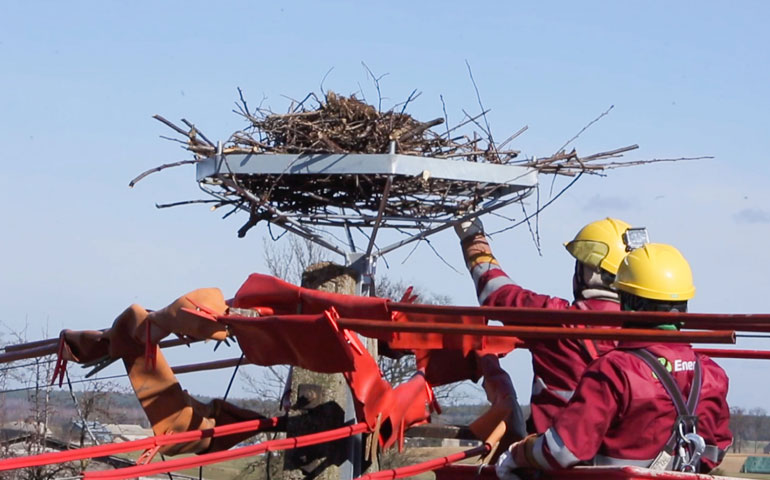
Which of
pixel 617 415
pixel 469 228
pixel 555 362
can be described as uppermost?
pixel 469 228

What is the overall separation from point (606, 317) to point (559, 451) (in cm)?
52

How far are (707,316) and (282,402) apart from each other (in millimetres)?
2371

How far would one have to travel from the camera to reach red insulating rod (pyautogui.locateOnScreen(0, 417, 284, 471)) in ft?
14.0

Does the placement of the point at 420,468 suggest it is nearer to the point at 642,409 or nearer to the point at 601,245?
the point at 642,409

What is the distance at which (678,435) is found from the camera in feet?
13.1

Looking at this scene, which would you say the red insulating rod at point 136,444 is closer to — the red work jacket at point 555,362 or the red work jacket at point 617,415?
the red work jacket at point 555,362

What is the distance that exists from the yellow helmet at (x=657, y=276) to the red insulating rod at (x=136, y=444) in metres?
1.80

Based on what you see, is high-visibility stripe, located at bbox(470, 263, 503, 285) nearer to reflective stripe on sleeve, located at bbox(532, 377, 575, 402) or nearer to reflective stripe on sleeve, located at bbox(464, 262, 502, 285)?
reflective stripe on sleeve, located at bbox(464, 262, 502, 285)

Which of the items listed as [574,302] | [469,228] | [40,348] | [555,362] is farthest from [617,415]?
[40,348]

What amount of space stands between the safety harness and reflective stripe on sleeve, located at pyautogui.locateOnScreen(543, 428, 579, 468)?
0.28 metres

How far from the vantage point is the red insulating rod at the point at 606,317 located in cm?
351

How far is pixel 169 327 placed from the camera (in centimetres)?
493

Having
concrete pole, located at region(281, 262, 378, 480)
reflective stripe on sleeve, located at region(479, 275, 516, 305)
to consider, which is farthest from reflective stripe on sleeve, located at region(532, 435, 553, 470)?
reflective stripe on sleeve, located at region(479, 275, 516, 305)

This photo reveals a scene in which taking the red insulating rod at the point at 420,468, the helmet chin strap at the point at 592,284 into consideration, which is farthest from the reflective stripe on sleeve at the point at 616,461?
the helmet chin strap at the point at 592,284
